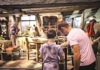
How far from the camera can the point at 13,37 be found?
11148mm

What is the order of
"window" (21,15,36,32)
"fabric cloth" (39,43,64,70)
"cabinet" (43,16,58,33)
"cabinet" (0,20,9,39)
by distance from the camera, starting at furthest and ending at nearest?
1. "window" (21,15,36,32)
2. "cabinet" (43,16,58,33)
3. "cabinet" (0,20,9,39)
4. "fabric cloth" (39,43,64,70)

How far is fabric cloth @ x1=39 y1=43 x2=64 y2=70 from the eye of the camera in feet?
11.7

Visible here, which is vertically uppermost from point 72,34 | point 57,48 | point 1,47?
point 72,34

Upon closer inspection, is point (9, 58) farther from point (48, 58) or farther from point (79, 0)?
point (79, 0)

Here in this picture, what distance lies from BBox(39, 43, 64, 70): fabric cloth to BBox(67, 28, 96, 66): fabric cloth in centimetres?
42

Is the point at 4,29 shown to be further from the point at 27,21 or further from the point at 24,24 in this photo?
the point at 27,21

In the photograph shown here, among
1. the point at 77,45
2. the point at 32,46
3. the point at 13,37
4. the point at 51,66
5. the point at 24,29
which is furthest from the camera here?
the point at 24,29

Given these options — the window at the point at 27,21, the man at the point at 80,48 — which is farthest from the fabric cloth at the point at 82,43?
the window at the point at 27,21

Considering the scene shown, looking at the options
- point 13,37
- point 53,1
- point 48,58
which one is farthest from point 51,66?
point 13,37

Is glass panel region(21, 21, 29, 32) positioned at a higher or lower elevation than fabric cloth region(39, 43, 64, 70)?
higher

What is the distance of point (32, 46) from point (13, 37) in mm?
1713

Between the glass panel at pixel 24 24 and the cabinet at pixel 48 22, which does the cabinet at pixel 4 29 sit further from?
the cabinet at pixel 48 22

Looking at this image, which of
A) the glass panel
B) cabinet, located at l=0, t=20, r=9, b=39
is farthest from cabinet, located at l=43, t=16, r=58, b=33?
cabinet, located at l=0, t=20, r=9, b=39

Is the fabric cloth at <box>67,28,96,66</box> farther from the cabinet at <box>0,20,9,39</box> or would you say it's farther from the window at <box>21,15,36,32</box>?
the window at <box>21,15,36,32</box>
